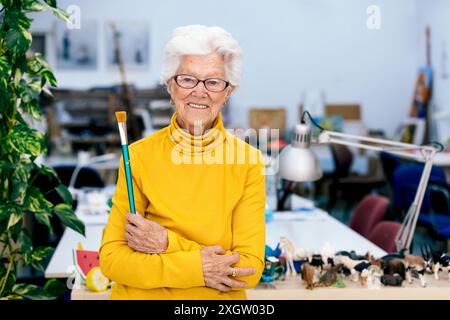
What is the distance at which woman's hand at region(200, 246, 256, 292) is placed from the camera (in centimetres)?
147

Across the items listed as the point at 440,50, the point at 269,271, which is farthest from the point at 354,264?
the point at 440,50

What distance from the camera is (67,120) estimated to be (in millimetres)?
8031

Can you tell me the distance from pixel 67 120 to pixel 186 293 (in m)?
6.82

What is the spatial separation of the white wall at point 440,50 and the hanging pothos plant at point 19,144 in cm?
594

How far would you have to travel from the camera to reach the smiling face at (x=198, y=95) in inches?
57.6

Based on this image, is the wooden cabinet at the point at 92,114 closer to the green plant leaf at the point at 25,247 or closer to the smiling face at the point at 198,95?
the green plant leaf at the point at 25,247

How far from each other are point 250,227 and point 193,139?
0.24 metres

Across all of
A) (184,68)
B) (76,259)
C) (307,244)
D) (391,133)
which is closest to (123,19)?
(391,133)

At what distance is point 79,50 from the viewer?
28.7 feet

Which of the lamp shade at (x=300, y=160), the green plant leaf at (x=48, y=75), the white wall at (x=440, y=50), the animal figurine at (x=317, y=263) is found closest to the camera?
the green plant leaf at (x=48, y=75)

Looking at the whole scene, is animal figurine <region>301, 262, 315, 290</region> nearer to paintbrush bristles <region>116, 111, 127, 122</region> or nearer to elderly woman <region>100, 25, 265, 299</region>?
elderly woman <region>100, 25, 265, 299</region>

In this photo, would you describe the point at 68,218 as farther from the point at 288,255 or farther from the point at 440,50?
the point at 440,50

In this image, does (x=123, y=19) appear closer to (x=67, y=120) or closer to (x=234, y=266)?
(x=67, y=120)

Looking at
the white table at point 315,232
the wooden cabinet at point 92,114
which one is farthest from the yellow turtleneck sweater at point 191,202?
the wooden cabinet at point 92,114
